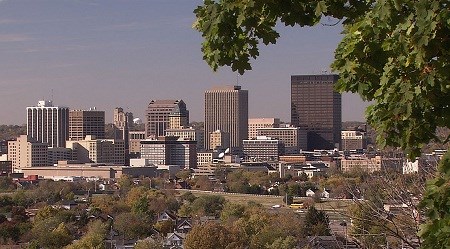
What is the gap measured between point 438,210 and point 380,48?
2.25ft

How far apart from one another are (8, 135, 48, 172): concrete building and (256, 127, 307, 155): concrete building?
1177 inches

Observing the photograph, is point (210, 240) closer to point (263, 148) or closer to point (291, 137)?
point (263, 148)

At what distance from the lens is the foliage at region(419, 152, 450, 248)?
305 centimetres

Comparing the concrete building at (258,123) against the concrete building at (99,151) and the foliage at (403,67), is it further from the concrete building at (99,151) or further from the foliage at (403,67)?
the foliage at (403,67)

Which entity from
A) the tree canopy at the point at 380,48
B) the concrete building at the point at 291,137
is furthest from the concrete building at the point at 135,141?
the tree canopy at the point at 380,48

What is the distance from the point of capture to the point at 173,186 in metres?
65.2

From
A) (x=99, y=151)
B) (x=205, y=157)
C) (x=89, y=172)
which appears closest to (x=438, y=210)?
(x=89, y=172)

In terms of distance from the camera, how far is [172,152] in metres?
95.0

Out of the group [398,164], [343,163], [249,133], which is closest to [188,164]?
[343,163]

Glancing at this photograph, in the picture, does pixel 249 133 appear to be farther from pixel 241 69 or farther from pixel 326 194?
pixel 241 69

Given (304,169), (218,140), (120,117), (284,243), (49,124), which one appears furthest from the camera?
(120,117)

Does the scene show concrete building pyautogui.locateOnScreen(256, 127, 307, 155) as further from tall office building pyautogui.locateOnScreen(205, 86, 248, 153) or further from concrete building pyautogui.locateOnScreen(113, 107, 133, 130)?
concrete building pyautogui.locateOnScreen(113, 107, 133, 130)

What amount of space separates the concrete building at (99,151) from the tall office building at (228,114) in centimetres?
2086

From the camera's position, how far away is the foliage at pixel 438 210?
10.0 ft
